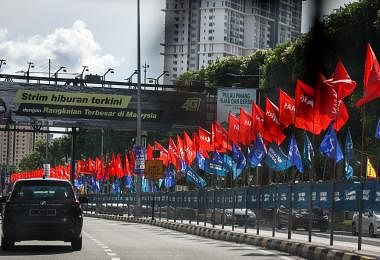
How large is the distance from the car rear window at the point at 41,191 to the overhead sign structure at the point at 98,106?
4074cm

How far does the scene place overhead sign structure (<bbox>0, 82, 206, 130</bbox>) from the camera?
5719cm

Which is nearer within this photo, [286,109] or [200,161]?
[286,109]

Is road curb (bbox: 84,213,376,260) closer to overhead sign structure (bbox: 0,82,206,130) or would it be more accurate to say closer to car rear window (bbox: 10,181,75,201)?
car rear window (bbox: 10,181,75,201)

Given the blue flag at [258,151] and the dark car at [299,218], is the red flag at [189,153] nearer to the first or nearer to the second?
the blue flag at [258,151]

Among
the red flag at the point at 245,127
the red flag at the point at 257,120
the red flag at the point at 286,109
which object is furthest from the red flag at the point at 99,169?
the red flag at the point at 286,109

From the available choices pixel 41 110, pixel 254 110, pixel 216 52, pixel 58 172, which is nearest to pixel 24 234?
pixel 216 52

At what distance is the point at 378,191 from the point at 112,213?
5193 cm

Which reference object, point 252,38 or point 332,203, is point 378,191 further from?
point 252,38

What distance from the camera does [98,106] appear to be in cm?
5906

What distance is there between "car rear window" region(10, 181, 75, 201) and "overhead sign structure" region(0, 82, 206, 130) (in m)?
40.7

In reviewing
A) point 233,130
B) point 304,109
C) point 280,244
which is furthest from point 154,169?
point 280,244

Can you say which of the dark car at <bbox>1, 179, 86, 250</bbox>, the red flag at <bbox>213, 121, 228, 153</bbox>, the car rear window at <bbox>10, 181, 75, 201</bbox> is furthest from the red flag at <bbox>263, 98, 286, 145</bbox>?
the dark car at <bbox>1, 179, 86, 250</bbox>

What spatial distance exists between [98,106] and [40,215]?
42.9 metres

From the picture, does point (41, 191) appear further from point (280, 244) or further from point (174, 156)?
point (174, 156)
